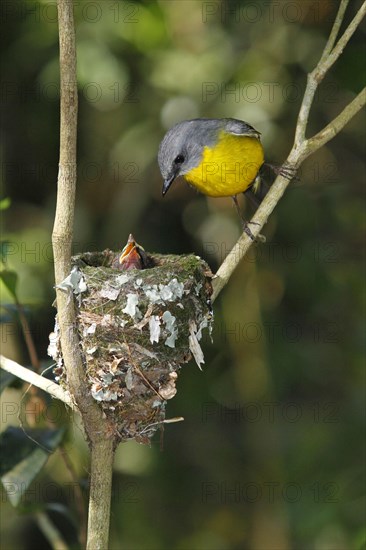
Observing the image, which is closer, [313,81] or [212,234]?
[313,81]

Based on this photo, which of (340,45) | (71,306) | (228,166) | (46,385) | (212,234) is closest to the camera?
(71,306)

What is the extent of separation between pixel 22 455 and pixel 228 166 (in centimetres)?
209

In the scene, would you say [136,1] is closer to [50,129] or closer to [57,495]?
[50,129]

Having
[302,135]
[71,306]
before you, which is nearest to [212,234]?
[302,135]

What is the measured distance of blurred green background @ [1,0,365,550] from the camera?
6.27 meters

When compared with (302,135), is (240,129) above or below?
below

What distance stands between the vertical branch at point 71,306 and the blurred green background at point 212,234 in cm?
253

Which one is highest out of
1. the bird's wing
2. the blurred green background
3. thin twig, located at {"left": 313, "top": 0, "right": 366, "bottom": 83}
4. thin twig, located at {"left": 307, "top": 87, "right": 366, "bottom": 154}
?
thin twig, located at {"left": 313, "top": 0, "right": 366, "bottom": 83}

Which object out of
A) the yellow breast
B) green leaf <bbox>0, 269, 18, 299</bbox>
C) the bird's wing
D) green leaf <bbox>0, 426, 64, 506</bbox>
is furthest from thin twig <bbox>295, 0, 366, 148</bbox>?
green leaf <bbox>0, 426, 64, 506</bbox>

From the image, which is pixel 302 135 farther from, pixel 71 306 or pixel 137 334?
pixel 71 306

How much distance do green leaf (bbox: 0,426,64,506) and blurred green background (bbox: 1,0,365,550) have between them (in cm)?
168

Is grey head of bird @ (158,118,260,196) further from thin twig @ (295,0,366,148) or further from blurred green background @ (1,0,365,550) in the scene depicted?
thin twig @ (295,0,366,148)

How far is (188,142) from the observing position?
17.4 ft

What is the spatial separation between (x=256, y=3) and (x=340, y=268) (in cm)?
210
